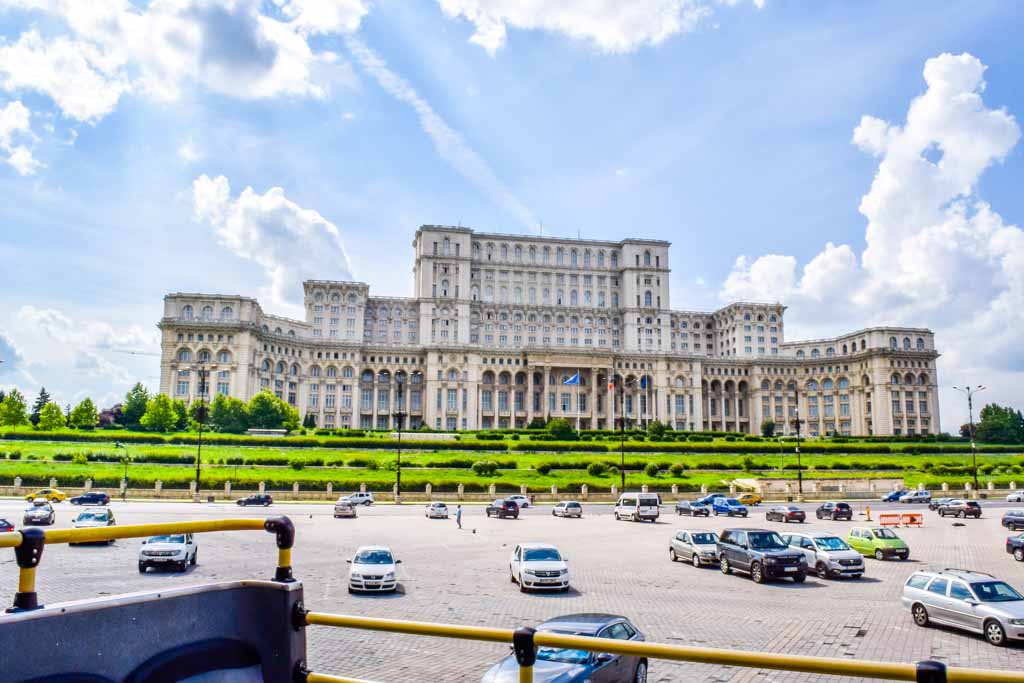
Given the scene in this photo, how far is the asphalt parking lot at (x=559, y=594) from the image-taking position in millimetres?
4691

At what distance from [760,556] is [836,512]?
25702mm

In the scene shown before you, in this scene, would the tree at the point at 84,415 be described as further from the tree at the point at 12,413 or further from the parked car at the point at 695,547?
the parked car at the point at 695,547

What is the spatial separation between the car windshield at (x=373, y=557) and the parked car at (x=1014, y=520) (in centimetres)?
3443

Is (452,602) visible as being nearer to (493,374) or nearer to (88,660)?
(88,660)

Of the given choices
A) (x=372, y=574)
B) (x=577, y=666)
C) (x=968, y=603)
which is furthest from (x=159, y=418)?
(x=577, y=666)

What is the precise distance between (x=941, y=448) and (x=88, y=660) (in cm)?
10809

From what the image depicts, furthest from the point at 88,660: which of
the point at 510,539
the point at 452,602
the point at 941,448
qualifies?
the point at 941,448

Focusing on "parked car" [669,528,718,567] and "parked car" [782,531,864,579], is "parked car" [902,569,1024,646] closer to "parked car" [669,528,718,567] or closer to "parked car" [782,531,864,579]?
"parked car" [782,531,864,579]

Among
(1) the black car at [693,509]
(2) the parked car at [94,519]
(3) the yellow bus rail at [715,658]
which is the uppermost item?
(3) the yellow bus rail at [715,658]

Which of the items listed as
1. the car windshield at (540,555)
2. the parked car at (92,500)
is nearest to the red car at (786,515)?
the car windshield at (540,555)

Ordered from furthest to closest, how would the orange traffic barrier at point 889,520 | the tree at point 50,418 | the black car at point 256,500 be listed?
the tree at point 50,418 < the black car at point 256,500 < the orange traffic barrier at point 889,520

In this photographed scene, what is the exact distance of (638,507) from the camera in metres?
42.0

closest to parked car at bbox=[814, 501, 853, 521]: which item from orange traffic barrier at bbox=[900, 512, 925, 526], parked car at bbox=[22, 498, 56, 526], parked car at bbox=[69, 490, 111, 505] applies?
orange traffic barrier at bbox=[900, 512, 925, 526]

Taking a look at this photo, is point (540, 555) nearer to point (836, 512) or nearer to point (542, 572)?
point (542, 572)
